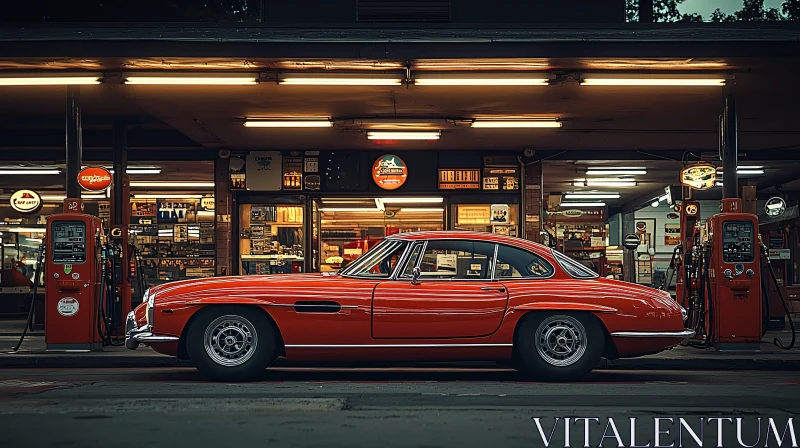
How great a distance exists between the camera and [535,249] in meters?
10.9

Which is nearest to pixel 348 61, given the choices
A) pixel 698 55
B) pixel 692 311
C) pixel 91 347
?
pixel 698 55

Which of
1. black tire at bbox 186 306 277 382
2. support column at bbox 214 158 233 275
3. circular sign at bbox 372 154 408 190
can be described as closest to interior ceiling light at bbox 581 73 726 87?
black tire at bbox 186 306 277 382

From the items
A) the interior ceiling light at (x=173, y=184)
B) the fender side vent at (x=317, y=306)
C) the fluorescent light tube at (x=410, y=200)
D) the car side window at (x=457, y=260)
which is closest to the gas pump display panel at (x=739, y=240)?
the car side window at (x=457, y=260)

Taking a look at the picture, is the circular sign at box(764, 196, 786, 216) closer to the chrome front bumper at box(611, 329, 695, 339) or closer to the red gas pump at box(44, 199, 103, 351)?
the chrome front bumper at box(611, 329, 695, 339)

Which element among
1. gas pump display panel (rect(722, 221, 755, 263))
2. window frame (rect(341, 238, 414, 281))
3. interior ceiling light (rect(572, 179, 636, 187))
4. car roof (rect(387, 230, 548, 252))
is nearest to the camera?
window frame (rect(341, 238, 414, 281))

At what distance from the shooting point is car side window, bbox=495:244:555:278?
10.7 m

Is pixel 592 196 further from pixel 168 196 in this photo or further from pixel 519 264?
pixel 519 264

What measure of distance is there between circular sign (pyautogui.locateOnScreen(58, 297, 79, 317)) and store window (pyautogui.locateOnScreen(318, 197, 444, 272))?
7.62 metres

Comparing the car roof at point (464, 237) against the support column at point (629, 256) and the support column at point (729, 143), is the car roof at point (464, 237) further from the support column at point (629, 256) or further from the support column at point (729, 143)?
the support column at point (629, 256)

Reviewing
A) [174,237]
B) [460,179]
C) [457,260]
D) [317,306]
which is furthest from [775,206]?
[317,306]

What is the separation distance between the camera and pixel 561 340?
34.2 ft

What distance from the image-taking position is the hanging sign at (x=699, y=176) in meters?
16.7

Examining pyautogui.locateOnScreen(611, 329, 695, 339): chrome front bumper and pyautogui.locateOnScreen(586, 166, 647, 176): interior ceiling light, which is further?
pyautogui.locateOnScreen(586, 166, 647, 176): interior ceiling light

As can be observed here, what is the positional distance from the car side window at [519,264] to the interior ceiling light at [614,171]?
41.1 ft
